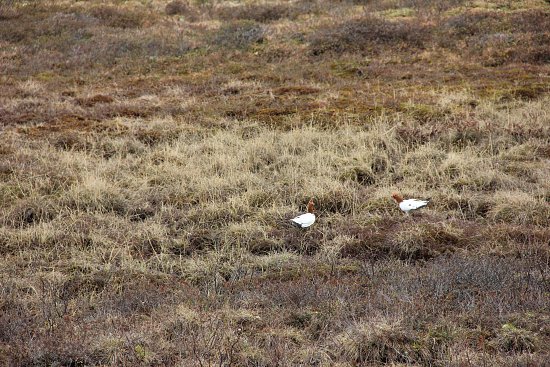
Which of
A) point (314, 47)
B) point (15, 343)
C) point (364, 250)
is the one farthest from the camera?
point (314, 47)

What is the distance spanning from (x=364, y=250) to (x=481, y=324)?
2430mm

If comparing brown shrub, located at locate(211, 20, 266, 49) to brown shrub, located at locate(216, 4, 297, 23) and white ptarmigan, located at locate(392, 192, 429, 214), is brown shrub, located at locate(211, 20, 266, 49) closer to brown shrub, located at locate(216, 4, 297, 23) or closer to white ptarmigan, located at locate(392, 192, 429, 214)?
brown shrub, located at locate(216, 4, 297, 23)

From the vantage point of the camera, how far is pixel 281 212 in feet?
26.3

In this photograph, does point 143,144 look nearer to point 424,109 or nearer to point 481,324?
point 424,109

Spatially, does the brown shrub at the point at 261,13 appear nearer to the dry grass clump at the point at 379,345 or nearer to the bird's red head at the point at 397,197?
the bird's red head at the point at 397,197

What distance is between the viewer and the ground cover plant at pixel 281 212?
14.6ft

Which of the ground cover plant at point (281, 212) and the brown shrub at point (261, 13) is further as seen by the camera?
the brown shrub at point (261, 13)

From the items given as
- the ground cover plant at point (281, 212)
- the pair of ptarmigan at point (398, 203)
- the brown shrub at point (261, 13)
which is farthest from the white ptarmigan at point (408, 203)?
the brown shrub at point (261, 13)

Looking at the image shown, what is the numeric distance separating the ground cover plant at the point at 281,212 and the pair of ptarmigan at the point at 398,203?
0.14 m

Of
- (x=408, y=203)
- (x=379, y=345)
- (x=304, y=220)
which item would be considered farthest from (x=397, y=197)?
(x=379, y=345)

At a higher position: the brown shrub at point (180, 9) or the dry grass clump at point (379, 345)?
the dry grass clump at point (379, 345)

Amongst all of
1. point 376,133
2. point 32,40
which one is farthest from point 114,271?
point 32,40

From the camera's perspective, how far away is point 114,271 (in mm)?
6395

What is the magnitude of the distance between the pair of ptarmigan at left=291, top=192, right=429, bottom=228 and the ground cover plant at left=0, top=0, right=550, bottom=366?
14cm
